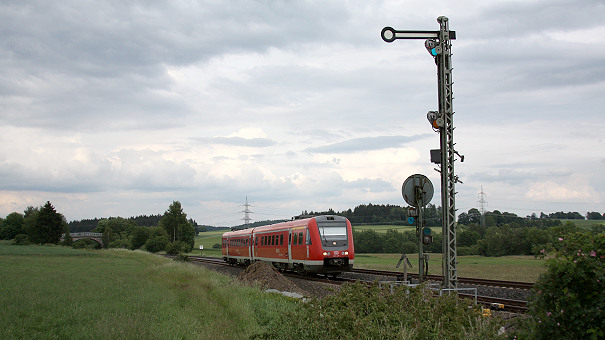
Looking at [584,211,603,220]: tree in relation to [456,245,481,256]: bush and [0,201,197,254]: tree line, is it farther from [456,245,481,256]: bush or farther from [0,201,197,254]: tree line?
[0,201,197,254]: tree line

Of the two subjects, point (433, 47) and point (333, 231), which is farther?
point (333, 231)

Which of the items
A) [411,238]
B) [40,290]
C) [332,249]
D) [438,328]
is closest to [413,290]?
[438,328]

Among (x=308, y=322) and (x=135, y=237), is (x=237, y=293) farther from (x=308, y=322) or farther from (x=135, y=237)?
(x=135, y=237)

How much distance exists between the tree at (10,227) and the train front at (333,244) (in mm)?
132040

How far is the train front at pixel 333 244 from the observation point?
24312 millimetres

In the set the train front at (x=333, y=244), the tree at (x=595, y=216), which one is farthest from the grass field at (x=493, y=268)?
the tree at (x=595, y=216)

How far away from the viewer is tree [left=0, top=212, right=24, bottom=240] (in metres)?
136

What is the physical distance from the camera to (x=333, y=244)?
80.9 ft

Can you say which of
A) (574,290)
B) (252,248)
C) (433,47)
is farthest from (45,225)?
(574,290)

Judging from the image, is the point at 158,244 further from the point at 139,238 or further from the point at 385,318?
the point at 385,318

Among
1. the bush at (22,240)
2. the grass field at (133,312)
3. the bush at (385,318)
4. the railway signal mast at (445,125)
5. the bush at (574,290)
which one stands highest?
the railway signal mast at (445,125)

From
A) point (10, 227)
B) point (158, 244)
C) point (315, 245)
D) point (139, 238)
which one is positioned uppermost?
point (315, 245)

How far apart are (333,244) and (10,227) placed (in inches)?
5372

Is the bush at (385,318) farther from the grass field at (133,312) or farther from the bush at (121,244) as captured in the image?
the bush at (121,244)
